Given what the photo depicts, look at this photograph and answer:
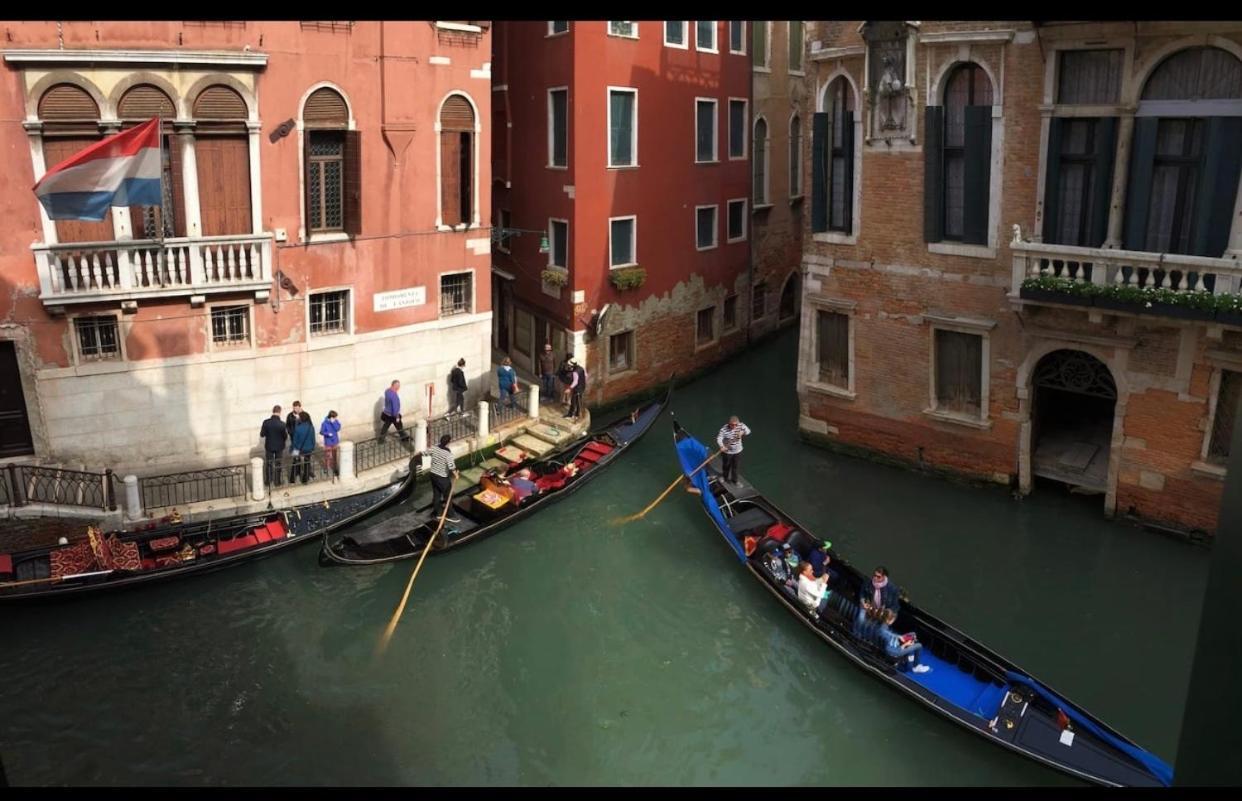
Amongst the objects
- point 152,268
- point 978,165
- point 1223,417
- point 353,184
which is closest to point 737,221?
point 978,165

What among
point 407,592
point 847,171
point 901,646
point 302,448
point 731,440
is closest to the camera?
point 901,646

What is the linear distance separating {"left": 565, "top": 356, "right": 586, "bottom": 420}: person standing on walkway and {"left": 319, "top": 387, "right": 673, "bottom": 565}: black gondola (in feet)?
2.45

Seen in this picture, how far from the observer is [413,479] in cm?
1554

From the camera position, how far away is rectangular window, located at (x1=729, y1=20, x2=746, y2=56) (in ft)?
71.8

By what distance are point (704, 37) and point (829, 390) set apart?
8.17 m

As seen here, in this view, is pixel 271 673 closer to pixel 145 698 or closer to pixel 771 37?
pixel 145 698

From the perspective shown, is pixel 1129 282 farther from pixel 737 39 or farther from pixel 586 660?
pixel 737 39

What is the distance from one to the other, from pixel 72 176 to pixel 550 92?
9.62 meters

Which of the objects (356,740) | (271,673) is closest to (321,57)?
(271,673)

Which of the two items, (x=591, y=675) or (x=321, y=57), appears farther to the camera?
(x=321, y=57)

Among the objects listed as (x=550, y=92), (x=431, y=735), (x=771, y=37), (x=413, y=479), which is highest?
(x=771, y=37)

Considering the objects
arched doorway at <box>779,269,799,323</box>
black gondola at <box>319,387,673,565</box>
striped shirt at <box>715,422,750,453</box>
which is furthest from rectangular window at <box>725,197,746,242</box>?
striped shirt at <box>715,422,750,453</box>

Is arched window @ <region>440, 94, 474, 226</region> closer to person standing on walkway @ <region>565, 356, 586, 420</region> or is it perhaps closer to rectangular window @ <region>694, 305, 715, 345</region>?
person standing on walkway @ <region>565, 356, 586, 420</region>

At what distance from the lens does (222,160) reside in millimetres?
14773
